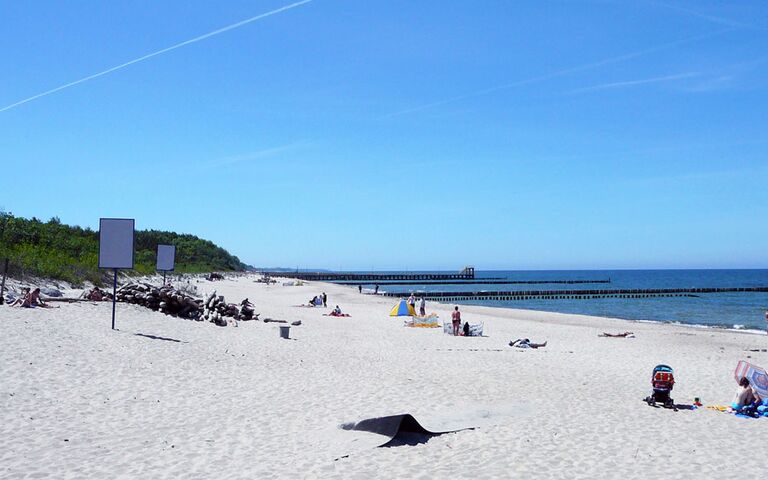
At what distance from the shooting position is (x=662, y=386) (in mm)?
9891

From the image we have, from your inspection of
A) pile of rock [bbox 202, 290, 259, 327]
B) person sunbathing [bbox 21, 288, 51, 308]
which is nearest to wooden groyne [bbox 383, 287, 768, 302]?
pile of rock [bbox 202, 290, 259, 327]

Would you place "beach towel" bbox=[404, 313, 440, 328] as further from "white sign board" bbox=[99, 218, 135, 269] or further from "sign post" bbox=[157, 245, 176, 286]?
"white sign board" bbox=[99, 218, 135, 269]

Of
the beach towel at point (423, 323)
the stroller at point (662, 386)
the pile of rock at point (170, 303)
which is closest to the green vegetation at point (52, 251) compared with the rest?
the pile of rock at point (170, 303)

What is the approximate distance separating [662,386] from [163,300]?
15.1 metres

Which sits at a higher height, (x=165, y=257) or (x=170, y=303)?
(x=165, y=257)

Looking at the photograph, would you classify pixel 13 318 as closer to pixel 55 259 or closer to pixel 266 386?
pixel 266 386

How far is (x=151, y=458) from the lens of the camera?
6.38 meters

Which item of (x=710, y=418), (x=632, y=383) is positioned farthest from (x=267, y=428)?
(x=632, y=383)

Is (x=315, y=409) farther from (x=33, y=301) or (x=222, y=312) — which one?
(x=222, y=312)

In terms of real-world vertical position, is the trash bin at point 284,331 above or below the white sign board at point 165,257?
below

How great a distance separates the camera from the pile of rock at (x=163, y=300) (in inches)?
763

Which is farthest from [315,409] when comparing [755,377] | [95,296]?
[95,296]

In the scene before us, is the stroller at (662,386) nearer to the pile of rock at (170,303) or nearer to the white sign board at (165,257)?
the pile of rock at (170,303)

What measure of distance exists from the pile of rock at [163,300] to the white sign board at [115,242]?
4.10 meters
